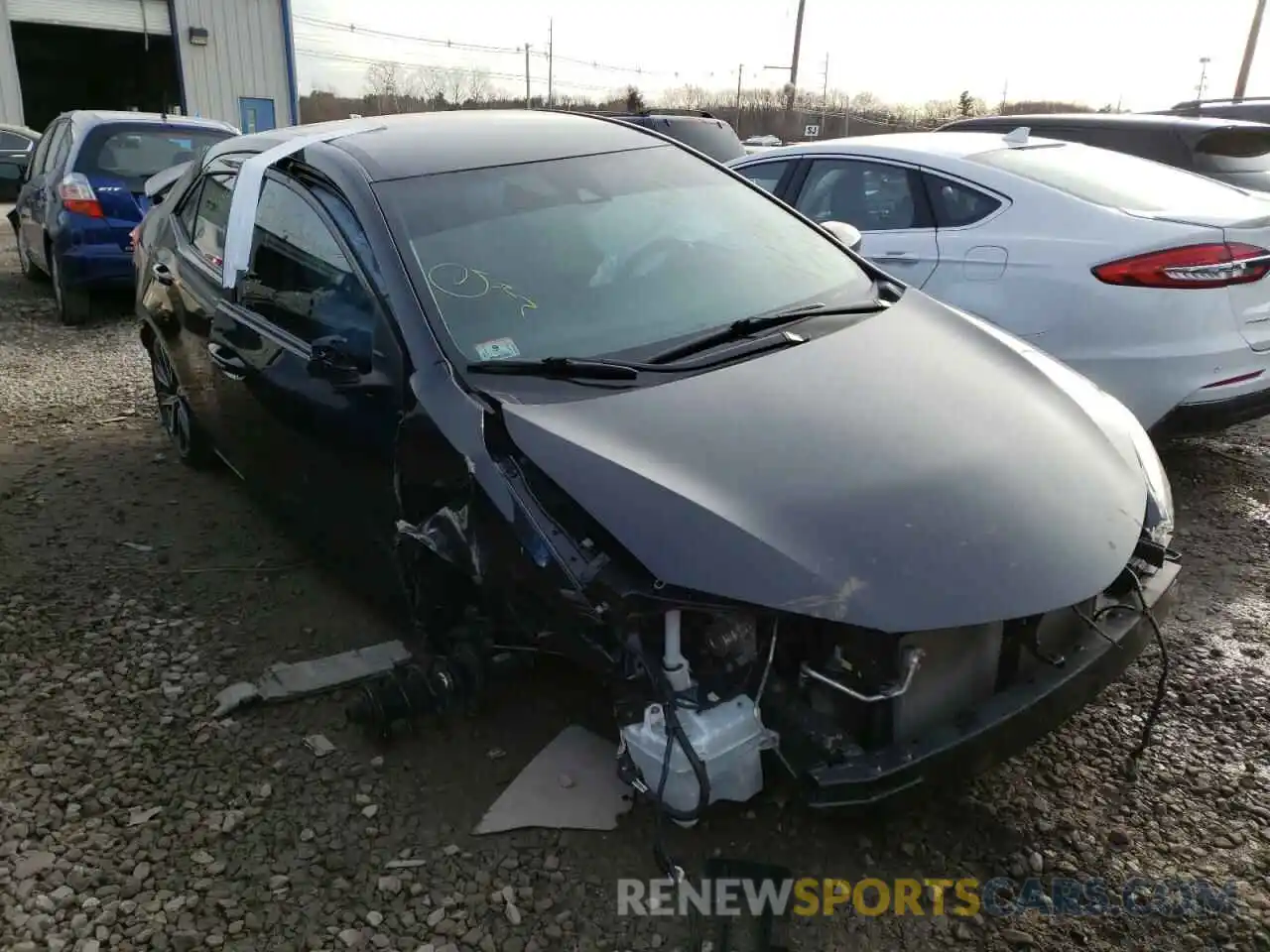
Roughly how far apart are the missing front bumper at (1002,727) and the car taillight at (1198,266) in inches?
77.6

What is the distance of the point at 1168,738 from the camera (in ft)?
9.25

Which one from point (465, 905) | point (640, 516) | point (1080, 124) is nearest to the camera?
point (640, 516)

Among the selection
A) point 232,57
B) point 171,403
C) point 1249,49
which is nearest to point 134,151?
point 171,403

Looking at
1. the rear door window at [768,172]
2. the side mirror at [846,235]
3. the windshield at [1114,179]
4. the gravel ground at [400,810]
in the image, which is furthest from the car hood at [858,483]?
the rear door window at [768,172]

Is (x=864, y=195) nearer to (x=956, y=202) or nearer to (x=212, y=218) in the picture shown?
(x=956, y=202)

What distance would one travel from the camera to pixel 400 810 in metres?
2.58

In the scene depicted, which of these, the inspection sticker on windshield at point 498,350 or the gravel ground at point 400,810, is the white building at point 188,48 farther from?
the inspection sticker on windshield at point 498,350

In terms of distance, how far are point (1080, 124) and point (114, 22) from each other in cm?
1860

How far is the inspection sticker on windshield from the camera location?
2648 millimetres

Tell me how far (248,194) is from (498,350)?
1397 mm

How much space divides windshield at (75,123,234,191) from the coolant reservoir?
703 cm

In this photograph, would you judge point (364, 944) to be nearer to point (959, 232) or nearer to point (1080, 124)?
point (959, 232)

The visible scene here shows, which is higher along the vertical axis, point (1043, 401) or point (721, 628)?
point (1043, 401)

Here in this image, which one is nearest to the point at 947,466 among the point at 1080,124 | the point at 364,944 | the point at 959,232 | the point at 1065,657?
the point at 1065,657
